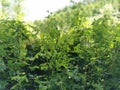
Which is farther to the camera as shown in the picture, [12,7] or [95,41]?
[12,7]

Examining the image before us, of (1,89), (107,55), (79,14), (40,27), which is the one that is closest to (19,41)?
(40,27)

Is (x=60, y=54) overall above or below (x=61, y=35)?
below

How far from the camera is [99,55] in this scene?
8.76 ft

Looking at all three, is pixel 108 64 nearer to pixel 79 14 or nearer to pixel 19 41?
pixel 79 14

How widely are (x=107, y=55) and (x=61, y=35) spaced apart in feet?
1.49

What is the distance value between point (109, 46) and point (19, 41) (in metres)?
0.81

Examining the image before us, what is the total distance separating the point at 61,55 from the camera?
263 cm

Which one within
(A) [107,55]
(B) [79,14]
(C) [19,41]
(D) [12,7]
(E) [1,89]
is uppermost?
(D) [12,7]

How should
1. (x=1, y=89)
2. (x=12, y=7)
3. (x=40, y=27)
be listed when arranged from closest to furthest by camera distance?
(x=1, y=89) → (x=40, y=27) → (x=12, y=7)

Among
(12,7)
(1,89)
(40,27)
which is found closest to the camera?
(1,89)

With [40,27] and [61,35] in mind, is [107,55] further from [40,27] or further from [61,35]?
[40,27]

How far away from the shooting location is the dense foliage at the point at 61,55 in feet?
8.50

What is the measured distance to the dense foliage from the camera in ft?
8.50

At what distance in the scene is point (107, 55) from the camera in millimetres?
2703
